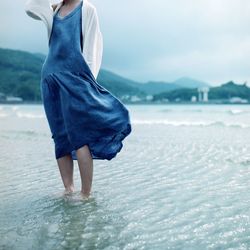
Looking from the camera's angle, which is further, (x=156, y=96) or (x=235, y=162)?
(x=156, y=96)

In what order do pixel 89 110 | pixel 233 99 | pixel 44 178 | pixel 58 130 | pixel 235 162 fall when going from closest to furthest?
pixel 89 110 < pixel 58 130 < pixel 44 178 < pixel 235 162 < pixel 233 99

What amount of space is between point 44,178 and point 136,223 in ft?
5.81

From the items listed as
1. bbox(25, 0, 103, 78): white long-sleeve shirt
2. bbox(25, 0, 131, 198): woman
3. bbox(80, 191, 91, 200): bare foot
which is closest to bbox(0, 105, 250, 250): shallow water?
bbox(80, 191, 91, 200): bare foot

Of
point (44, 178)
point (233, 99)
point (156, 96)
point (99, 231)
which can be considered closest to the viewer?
point (99, 231)

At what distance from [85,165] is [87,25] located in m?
0.99

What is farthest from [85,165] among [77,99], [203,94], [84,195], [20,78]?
[20,78]

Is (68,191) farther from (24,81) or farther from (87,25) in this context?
(24,81)

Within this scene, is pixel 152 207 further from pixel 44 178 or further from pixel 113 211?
pixel 44 178

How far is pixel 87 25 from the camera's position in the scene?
3.07 metres

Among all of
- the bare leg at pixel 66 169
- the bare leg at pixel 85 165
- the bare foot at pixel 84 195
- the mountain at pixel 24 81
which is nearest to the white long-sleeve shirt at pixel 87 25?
the bare leg at pixel 85 165

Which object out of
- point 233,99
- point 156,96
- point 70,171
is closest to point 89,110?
point 70,171

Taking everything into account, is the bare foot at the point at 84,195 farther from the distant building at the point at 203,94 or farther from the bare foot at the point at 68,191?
the distant building at the point at 203,94

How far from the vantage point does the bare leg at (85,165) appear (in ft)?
10.00

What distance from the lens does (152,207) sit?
110 inches
